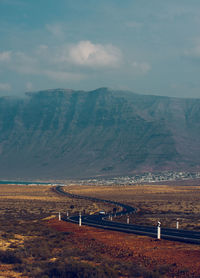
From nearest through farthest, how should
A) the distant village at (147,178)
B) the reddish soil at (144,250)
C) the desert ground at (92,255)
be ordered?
the desert ground at (92,255)
the reddish soil at (144,250)
the distant village at (147,178)

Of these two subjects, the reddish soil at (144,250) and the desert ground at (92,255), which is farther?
the reddish soil at (144,250)

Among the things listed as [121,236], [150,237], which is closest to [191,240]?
[150,237]

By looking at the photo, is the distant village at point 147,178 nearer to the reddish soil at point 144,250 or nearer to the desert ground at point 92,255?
the reddish soil at point 144,250

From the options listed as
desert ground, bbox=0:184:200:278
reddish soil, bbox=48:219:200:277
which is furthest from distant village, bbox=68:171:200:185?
desert ground, bbox=0:184:200:278

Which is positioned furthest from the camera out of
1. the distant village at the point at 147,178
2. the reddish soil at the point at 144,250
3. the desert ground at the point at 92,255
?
the distant village at the point at 147,178

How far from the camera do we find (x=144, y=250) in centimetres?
2225

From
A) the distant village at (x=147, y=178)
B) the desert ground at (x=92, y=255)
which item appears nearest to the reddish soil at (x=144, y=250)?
the desert ground at (x=92, y=255)

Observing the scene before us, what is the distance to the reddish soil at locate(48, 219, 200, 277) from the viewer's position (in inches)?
722

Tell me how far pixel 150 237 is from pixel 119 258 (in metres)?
7.02

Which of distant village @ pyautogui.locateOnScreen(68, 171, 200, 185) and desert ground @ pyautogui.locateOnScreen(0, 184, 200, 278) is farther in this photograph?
distant village @ pyautogui.locateOnScreen(68, 171, 200, 185)

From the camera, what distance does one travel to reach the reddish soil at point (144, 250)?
18.3 metres

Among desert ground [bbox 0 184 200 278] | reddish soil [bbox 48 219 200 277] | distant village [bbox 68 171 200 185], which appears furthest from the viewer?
distant village [bbox 68 171 200 185]

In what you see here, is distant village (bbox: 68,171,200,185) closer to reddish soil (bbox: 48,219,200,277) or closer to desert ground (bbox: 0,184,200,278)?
reddish soil (bbox: 48,219,200,277)

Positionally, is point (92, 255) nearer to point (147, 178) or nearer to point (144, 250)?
point (144, 250)
